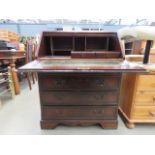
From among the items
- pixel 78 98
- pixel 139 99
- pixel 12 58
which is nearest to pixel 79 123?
pixel 78 98

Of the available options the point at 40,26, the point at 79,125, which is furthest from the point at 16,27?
the point at 79,125

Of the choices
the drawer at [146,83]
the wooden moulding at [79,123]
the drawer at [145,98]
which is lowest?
the wooden moulding at [79,123]

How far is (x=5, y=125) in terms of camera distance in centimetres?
149

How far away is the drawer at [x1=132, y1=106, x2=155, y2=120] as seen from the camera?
1.38 metres

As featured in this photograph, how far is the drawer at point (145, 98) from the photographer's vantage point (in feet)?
4.36

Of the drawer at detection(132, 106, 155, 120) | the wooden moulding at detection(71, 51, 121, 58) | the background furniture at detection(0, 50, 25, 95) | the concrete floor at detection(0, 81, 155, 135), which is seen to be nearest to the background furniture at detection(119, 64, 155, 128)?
the drawer at detection(132, 106, 155, 120)

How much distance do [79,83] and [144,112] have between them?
79 cm

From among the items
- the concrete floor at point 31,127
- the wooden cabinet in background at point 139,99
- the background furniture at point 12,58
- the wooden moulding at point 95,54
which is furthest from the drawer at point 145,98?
the background furniture at point 12,58

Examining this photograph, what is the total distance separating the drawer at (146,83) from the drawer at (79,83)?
0.74ft

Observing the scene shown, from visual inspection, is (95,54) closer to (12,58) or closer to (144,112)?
(144,112)

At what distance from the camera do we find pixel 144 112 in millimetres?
1391

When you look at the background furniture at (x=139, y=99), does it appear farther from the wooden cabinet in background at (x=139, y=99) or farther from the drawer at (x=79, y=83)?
the drawer at (x=79, y=83)
